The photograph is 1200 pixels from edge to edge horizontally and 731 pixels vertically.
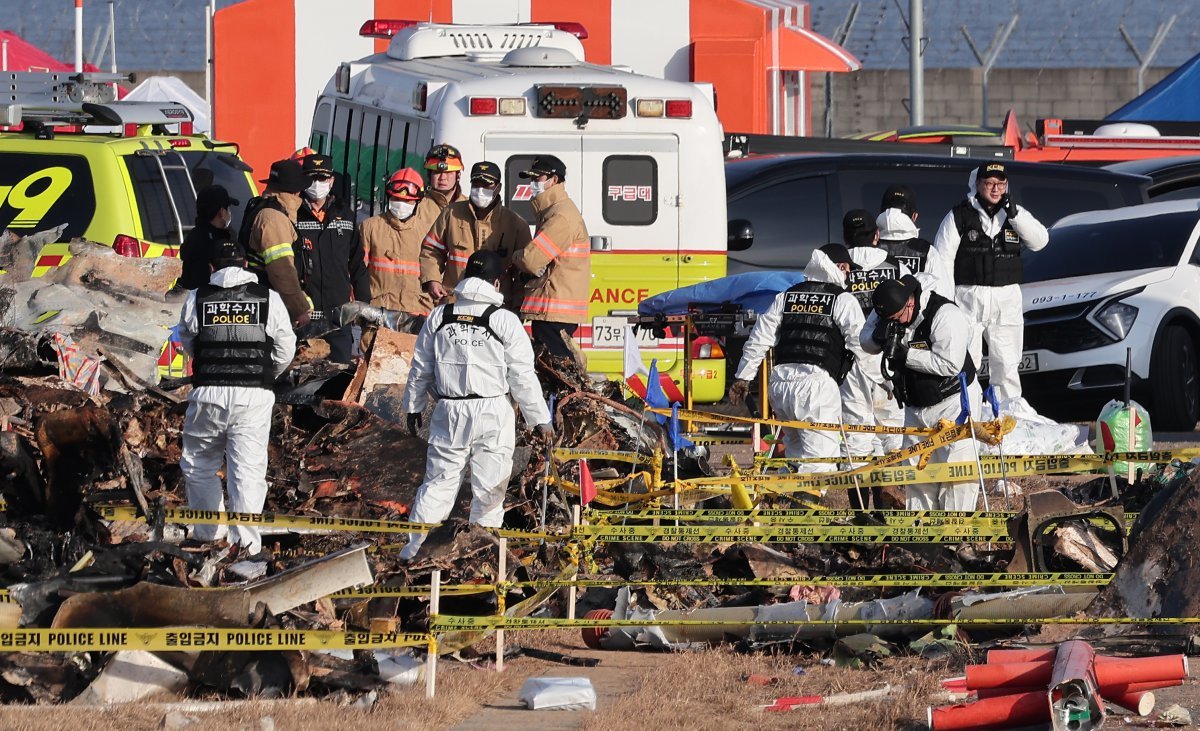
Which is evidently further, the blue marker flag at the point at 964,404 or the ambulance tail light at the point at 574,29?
the ambulance tail light at the point at 574,29

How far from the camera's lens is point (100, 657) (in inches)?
273

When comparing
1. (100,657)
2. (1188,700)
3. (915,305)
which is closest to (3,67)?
(915,305)

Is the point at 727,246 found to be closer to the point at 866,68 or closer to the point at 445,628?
the point at 445,628

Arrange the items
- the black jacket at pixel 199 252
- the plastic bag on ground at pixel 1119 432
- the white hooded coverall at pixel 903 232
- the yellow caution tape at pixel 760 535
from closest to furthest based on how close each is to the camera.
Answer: the yellow caution tape at pixel 760 535, the plastic bag on ground at pixel 1119 432, the white hooded coverall at pixel 903 232, the black jacket at pixel 199 252

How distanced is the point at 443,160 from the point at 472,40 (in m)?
3.80

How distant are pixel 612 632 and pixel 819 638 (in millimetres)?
818

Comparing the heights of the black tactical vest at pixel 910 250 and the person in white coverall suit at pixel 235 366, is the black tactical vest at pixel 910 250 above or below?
above

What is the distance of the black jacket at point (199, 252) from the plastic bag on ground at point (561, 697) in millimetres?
5994

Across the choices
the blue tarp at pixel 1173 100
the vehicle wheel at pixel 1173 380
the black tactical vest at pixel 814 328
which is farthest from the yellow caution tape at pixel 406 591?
the blue tarp at pixel 1173 100

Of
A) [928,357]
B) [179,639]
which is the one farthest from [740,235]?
[179,639]

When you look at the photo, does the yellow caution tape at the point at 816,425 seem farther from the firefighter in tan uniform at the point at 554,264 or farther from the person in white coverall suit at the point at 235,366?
the person in white coverall suit at the point at 235,366

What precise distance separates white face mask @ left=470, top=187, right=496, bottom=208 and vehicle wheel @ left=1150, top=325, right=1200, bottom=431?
469 centimetres

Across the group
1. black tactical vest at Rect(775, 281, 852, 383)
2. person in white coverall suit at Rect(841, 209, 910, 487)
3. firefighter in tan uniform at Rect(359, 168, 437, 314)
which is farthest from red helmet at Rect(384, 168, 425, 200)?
black tactical vest at Rect(775, 281, 852, 383)

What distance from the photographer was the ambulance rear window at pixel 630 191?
13.8 meters
